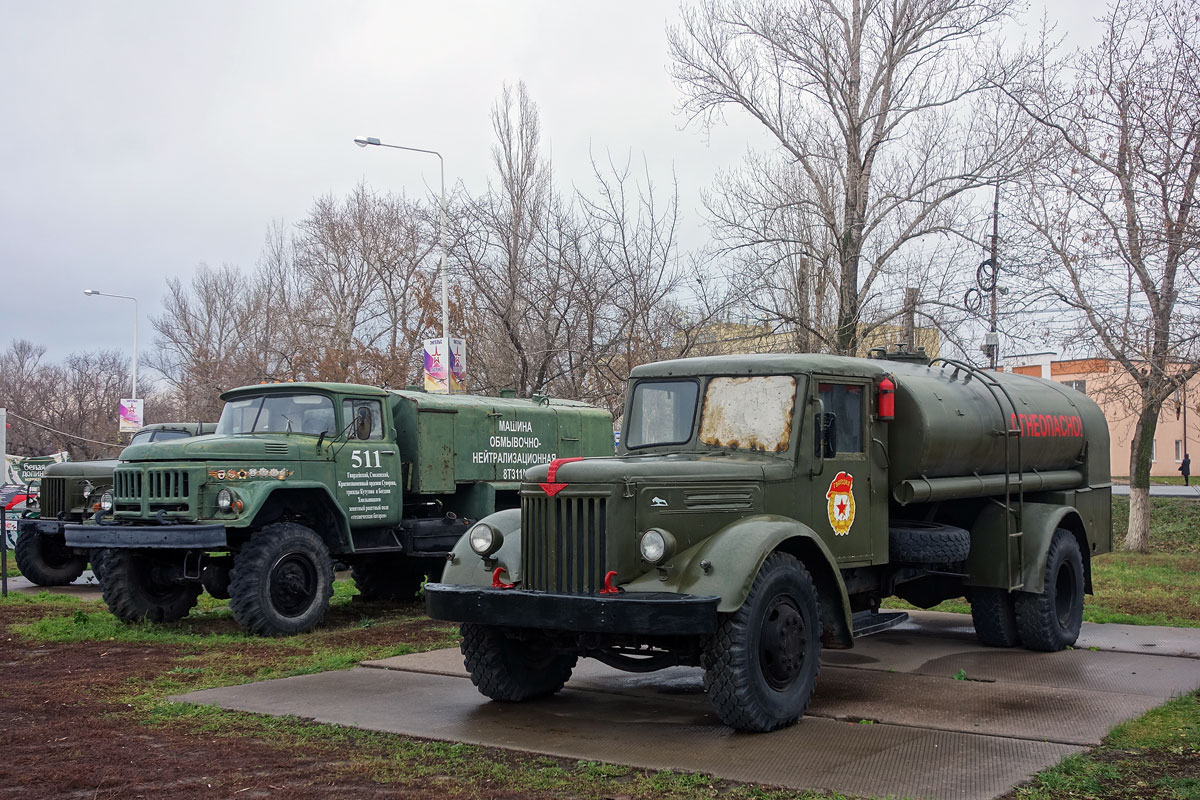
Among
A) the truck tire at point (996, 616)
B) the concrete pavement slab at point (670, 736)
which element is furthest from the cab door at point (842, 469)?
the truck tire at point (996, 616)

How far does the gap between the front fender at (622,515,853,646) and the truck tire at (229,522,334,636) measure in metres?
4.95

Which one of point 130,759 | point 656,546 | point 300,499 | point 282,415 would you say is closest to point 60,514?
point 282,415

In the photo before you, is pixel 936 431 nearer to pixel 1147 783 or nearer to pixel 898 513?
pixel 898 513

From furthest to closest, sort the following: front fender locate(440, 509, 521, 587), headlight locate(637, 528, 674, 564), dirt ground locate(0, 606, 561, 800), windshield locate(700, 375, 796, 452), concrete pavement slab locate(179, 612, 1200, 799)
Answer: windshield locate(700, 375, 796, 452), front fender locate(440, 509, 521, 587), headlight locate(637, 528, 674, 564), concrete pavement slab locate(179, 612, 1200, 799), dirt ground locate(0, 606, 561, 800)

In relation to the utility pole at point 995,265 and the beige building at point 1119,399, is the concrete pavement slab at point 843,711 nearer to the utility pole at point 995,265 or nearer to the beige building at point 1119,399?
the beige building at point 1119,399

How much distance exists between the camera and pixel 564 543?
6965 mm

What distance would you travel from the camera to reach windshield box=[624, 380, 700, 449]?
7984 millimetres

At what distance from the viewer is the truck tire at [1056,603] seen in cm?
947

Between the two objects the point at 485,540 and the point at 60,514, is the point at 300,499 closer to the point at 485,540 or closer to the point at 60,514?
the point at 485,540

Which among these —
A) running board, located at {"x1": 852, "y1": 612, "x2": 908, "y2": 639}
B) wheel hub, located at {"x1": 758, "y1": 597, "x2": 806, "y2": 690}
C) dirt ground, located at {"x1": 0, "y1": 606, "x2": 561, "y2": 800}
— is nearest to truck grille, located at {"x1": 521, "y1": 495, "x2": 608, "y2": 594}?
wheel hub, located at {"x1": 758, "y1": 597, "x2": 806, "y2": 690}

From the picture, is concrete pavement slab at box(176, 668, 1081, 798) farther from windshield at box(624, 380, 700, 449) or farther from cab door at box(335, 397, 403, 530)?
cab door at box(335, 397, 403, 530)

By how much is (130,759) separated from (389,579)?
7554 mm

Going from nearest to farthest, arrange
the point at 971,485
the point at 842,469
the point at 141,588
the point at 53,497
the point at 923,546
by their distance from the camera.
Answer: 1. the point at 842,469
2. the point at 923,546
3. the point at 971,485
4. the point at 141,588
5. the point at 53,497

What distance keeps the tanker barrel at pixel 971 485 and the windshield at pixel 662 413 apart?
1741mm
